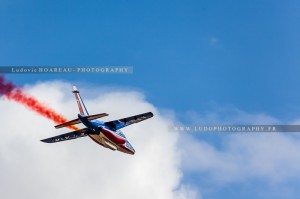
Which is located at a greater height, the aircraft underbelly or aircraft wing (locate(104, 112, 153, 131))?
aircraft wing (locate(104, 112, 153, 131))

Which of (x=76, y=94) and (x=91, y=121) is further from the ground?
(x=76, y=94)

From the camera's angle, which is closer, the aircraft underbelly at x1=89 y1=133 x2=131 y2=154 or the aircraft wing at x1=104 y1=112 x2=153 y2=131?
the aircraft underbelly at x1=89 y1=133 x2=131 y2=154

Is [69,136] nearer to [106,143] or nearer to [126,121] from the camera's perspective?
[106,143]

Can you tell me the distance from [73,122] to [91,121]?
345 centimetres

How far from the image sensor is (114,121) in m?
111

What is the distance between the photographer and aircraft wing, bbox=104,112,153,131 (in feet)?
363

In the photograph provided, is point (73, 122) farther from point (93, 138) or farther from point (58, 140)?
point (58, 140)

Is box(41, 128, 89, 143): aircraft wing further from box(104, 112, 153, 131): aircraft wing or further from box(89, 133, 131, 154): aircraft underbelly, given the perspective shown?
box(104, 112, 153, 131): aircraft wing

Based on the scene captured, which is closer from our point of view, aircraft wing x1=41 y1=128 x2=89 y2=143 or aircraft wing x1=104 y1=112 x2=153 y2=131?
aircraft wing x1=104 y1=112 x2=153 y2=131

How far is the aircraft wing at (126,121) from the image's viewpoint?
111 meters

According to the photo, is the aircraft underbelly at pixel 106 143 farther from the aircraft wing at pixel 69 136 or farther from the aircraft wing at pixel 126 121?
the aircraft wing at pixel 126 121

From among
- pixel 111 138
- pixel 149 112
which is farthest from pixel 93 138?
pixel 149 112

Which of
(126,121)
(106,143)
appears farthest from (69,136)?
(126,121)

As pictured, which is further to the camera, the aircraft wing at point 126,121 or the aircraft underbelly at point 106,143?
the aircraft wing at point 126,121
